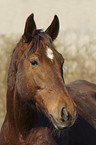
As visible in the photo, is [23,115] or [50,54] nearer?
[50,54]

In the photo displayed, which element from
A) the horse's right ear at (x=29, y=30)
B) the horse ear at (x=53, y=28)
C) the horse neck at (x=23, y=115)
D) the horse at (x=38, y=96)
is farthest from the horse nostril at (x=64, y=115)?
the horse ear at (x=53, y=28)

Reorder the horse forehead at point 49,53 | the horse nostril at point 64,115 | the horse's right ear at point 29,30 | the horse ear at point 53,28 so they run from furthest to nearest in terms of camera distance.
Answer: the horse ear at point 53,28, the horse's right ear at point 29,30, the horse forehead at point 49,53, the horse nostril at point 64,115

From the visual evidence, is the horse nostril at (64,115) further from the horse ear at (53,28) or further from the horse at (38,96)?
the horse ear at (53,28)

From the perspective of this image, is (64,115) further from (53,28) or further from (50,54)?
(53,28)

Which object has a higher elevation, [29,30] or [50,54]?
[29,30]

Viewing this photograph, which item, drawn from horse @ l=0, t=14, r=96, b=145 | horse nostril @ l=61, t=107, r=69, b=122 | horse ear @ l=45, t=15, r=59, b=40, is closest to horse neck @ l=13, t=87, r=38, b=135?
horse @ l=0, t=14, r=96, b=145

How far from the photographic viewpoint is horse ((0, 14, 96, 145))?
2283 millimetres

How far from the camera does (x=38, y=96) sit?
8.16 ft

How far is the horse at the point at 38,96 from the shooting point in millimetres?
2283

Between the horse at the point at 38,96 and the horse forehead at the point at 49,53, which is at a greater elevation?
the horse forehead at the point at 49,53

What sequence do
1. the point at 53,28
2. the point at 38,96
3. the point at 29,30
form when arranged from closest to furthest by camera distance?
the point at 38,96 → the point at 29,30 → the point at 53,28

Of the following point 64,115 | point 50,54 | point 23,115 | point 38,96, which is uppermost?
point 50,54

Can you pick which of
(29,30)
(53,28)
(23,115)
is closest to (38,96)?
(23,115)

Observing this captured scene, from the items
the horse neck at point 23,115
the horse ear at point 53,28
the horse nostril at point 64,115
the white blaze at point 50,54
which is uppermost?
the horse ear at point 53,28
